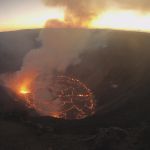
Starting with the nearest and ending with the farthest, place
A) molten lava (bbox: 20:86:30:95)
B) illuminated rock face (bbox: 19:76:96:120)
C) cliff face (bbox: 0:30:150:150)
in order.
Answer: cliff face (bbox: 0:30:150:150) → illuminated rock face (bbox: 19:76:96:120) → molten lava (bbox: 20:86:30:95)

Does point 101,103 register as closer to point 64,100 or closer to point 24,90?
point 64,100

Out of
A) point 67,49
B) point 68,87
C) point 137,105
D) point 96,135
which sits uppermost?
point 67,49

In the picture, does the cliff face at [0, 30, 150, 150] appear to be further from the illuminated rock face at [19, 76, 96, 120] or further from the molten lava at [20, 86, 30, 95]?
the molten lava at [20, 86, 30, 95]

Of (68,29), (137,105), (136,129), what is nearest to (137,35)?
(68,29)

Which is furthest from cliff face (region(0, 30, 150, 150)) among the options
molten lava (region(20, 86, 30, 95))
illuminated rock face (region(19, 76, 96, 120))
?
molten lava (region(20, 86, 30, 95))

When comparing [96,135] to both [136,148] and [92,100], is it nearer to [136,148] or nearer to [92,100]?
[136,148]

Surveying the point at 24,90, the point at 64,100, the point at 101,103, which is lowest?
the point at 101,103

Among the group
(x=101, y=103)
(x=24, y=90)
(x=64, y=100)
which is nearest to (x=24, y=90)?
(x=24, y=90)

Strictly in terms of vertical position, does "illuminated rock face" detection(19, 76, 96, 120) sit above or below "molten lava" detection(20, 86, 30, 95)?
below
